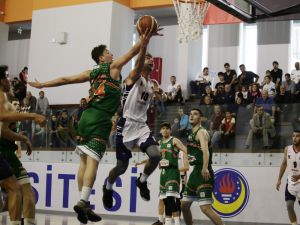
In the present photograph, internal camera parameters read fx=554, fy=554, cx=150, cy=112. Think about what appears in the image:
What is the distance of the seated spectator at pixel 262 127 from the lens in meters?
13.1

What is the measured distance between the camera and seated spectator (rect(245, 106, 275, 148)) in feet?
42.8

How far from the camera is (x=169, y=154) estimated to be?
1120 cm

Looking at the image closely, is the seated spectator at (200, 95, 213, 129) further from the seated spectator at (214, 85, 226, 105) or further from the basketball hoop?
the basketball hoop

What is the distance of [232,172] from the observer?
13.8 m

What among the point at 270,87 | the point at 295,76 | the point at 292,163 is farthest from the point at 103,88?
the point at 295,76

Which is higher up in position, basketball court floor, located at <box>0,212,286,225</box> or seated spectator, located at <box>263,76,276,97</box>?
seated spectator, located at <box>263,76,276,97</box>

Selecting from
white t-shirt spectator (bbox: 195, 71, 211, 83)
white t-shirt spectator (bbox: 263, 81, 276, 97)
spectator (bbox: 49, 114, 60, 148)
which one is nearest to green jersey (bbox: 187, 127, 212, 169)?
spectator (bbox: 49, 114, 60, 148)

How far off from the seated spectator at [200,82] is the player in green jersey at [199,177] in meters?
9.75

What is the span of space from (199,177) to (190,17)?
7.55 m

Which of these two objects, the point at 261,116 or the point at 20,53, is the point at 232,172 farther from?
the point at 20,53

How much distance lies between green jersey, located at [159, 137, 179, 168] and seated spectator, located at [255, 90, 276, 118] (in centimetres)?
313

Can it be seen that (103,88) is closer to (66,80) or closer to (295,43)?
(66,80)

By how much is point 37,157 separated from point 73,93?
4645mm

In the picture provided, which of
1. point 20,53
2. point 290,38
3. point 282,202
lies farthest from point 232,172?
point 20,53
